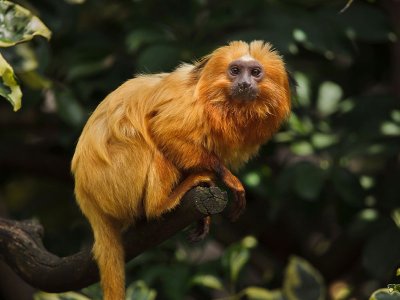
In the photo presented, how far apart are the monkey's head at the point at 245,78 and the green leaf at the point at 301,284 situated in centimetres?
148

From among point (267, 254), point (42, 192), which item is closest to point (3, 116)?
point (42, 192)

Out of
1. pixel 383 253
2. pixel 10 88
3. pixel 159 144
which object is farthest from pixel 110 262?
pixel 383 253

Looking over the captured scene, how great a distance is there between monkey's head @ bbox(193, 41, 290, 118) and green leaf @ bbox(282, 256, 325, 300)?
1.48 metres

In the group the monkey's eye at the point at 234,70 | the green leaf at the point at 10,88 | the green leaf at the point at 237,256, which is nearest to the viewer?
the green leaf at the point at 10,88

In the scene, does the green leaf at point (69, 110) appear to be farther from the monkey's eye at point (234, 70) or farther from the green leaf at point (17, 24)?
the monkey's eye at point (234, 70)

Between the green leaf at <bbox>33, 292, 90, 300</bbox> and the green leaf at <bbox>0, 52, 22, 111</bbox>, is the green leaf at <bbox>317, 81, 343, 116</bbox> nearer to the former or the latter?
the green leaf at <bbox>33, 292, 90, 300</bbox>

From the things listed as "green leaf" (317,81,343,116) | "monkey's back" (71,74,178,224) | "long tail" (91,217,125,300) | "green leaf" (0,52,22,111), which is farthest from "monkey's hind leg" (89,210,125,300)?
"green leaf" (317,81,343,116)

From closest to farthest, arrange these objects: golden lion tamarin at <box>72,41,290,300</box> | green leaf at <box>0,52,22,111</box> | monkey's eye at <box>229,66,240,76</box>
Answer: green leaf at <box>0,52,22,111</box>, golden lion tamarin at <box>72,41,290,300</box>, monkey's eye at <box>229,66,240,76</box>

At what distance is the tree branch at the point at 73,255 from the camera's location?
3710 mm

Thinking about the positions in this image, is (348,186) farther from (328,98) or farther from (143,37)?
(143,37)

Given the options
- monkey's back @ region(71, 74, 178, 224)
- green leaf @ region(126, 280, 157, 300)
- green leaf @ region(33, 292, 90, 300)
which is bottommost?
green leaf @ region(33, 292, 90, 300)

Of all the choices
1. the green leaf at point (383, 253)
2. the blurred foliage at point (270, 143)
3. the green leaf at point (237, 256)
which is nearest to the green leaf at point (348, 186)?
the blurred foliage at point (270, 143)

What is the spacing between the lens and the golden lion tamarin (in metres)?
4.05

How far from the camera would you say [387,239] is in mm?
5852
